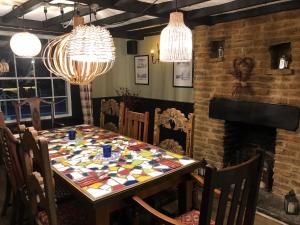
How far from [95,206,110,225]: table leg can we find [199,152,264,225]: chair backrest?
568 millimetres

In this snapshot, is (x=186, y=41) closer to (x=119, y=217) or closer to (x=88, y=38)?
(x=88, y=38)

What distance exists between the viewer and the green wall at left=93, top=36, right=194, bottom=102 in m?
4.27

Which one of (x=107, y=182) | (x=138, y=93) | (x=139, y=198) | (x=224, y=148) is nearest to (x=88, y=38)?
(x=107, y=182)

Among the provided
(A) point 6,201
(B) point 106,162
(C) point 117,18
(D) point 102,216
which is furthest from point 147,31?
(D) point 102,216

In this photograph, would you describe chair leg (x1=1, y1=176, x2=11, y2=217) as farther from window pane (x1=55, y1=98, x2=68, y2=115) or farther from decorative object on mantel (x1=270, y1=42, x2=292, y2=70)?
decorative object on mantel (x1=270, y1=42, x2=292, y2=70)

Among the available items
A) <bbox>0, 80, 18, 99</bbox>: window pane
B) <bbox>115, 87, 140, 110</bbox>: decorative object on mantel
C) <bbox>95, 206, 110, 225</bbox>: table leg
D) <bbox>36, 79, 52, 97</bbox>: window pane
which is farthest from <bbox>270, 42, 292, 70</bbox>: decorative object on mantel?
<bbox>0, 80, 18, 99</bbox>: window pane

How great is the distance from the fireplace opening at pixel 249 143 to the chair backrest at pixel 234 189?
191cm

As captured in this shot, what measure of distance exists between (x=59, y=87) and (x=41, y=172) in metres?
3.10

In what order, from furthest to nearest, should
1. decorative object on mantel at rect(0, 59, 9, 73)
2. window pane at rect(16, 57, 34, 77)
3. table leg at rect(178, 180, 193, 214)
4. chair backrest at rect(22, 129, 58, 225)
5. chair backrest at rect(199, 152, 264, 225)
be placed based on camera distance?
window pane at rect(16, 57, 34, 77) → decorative object on mantel at rect(0, 59, 9, 73) → table leg at rect(178, 180, 193, 214) → chair backrest at rect(22, 129, 58, 225) → chair backrest at rect(199, 152, 264, 225)

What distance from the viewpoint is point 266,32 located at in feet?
8.68

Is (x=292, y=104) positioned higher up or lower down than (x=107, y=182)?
higher up

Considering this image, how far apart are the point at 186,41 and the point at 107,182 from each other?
3.48ft

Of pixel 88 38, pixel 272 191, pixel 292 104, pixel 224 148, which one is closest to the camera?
pixel 88 38

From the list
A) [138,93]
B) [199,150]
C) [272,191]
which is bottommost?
[272,191]
